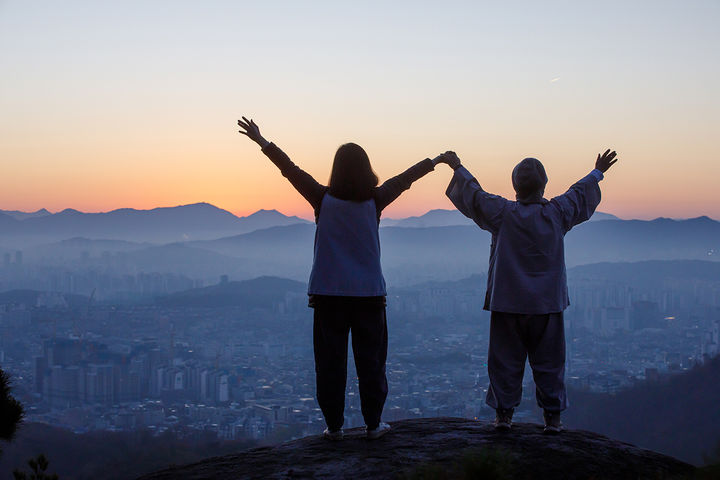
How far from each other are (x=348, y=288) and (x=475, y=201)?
1.21 m

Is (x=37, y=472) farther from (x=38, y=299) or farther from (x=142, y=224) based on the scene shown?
(x=142, y=224)

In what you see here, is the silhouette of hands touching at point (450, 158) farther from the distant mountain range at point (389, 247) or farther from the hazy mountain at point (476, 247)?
the hazy mountain at point (476, 247)

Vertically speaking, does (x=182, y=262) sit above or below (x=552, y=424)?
below

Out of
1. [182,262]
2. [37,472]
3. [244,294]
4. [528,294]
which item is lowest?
[244,294]

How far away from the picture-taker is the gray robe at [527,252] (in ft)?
15.1

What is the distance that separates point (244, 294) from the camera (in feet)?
148

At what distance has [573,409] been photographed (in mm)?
21953

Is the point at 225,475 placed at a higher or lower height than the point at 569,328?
higher

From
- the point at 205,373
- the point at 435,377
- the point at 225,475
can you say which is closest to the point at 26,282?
the point at 205,373

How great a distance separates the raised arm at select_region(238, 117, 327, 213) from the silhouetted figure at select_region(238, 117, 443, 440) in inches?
3.4

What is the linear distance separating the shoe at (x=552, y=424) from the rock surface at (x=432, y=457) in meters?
0.05

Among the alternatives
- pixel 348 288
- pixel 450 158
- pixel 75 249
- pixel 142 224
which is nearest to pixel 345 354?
pixel 348 288

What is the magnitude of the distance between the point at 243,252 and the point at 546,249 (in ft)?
217

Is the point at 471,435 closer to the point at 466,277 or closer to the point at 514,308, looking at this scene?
the point at 514,308
